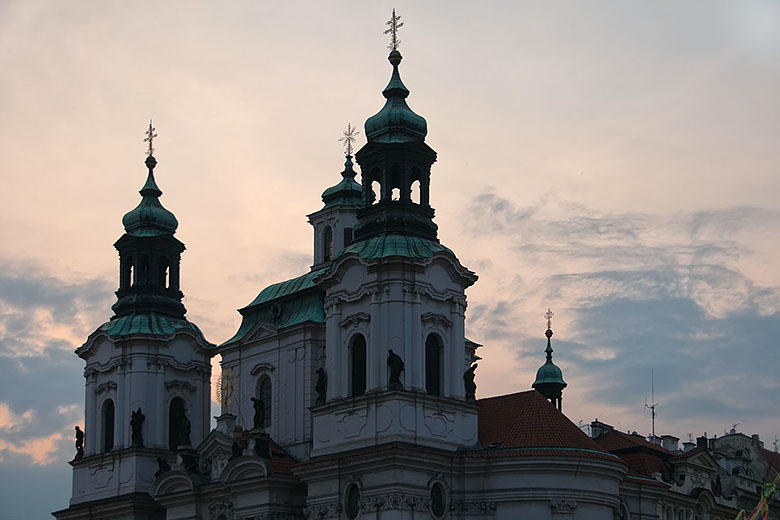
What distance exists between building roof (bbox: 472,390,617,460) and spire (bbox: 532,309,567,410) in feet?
42.7

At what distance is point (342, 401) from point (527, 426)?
672 centimetres

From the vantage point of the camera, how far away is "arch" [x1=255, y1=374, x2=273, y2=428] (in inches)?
2183

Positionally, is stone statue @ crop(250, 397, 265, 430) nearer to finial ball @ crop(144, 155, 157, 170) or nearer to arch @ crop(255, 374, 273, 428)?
arch @ crop(255, 374, 273, 428)

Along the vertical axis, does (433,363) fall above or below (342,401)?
above

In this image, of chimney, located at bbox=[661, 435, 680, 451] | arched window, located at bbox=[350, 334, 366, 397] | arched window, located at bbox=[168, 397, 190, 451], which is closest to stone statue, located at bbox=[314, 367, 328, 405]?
arched window, located at bbox=[350, 334, 366, 397]

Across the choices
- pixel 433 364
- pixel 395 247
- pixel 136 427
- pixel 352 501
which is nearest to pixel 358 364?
pixel 433 364

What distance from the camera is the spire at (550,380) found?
65375 millimetres

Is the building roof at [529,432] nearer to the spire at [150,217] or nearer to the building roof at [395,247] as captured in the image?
the building roof at [395,247]

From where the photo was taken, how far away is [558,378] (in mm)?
65750

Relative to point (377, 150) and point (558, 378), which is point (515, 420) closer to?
point (377, 150)

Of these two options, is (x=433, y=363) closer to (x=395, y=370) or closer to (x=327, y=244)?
(x=395, y=370)

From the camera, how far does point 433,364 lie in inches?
1948

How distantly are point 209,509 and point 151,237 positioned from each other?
523 inches

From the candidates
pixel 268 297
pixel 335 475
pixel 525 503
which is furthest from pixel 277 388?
pixel 525 503
